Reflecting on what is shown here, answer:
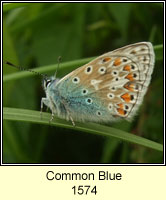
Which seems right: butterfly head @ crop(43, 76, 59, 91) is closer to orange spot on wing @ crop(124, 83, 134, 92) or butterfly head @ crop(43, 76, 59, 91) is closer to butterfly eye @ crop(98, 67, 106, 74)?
butterfly eye @ crop(98, 67, 106, 74)

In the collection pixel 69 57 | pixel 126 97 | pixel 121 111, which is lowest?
pixel 121 111

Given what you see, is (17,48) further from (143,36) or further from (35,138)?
(143,36)

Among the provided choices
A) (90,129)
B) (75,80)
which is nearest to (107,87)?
(75,80)

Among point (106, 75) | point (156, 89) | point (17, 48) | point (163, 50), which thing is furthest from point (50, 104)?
point (17, 48)

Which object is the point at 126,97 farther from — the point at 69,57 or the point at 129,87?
the point at 69,57

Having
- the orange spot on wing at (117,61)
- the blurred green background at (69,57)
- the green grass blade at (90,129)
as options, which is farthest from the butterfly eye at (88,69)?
the blurred green background at (69,57)
